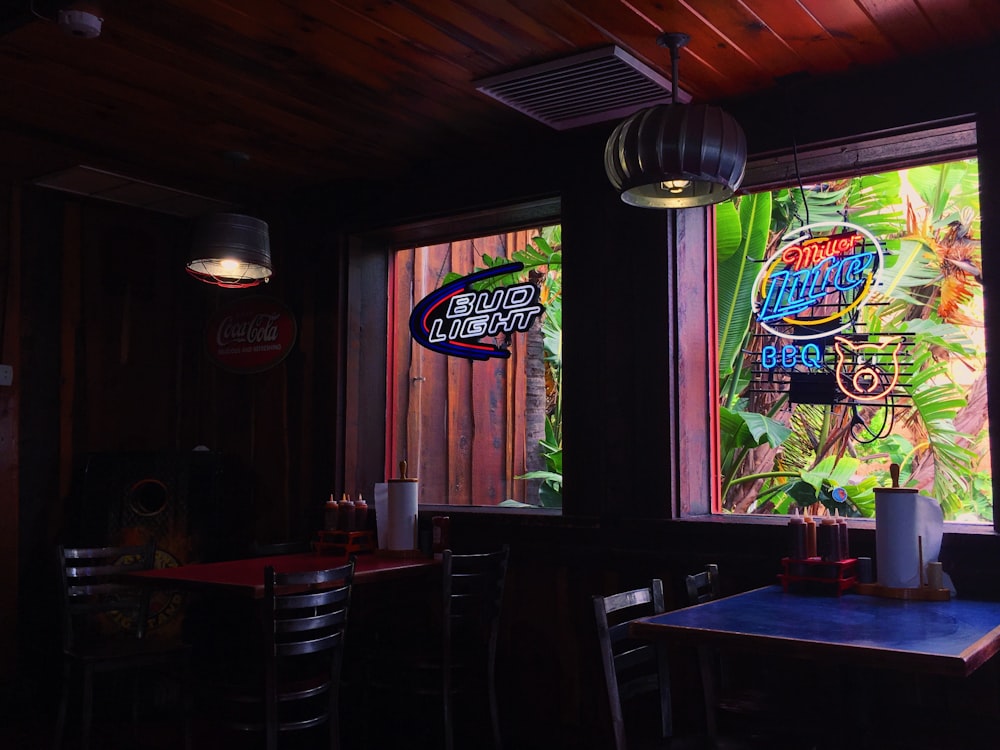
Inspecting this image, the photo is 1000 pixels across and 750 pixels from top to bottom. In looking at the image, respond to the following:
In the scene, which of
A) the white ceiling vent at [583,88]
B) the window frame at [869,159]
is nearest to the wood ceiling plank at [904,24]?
the window frame at [869,159]

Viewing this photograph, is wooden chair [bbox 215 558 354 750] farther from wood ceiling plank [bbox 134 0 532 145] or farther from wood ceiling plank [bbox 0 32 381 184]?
wood ceiling plank [bbox 0 32 381 184]

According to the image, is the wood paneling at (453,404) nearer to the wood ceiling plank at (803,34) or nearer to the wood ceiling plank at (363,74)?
the wood ceiling plank at (363,74)

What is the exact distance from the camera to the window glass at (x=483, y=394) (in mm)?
4809

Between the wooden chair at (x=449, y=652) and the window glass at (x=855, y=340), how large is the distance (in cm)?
120

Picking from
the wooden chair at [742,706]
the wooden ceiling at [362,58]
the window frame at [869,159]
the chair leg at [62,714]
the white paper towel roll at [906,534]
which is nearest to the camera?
the wooden chair at [742,706]

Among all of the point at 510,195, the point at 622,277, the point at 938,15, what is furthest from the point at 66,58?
the point at 938,15

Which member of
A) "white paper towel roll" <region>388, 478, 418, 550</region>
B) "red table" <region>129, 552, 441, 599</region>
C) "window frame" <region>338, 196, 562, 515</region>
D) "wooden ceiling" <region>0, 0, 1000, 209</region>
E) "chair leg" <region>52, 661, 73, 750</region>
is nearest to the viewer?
"wooden ceiling" <region>0, 0, 1000, 209</region>

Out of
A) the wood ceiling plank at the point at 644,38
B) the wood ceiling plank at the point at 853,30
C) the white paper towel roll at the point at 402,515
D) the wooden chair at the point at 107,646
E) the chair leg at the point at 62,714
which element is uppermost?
the wood ceiling plank at the point at 853,30

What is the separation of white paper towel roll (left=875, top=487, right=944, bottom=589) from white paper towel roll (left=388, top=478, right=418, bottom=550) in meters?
2.01

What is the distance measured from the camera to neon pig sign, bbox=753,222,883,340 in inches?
147

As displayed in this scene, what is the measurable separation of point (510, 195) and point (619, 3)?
4.99ft

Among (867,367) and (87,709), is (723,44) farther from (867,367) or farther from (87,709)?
(87,709)

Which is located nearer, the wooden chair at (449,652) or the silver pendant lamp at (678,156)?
the silver pendant lamp at (678,156)

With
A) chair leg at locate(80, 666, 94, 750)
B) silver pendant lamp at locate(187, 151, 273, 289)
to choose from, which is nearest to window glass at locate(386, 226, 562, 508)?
silver pendant lamp at locate(187, 151, 273, 289)
